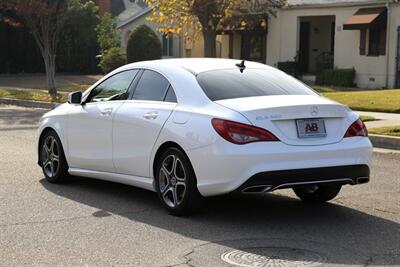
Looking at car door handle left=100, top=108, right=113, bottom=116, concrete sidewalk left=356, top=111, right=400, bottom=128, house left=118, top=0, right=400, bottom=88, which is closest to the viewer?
car door handle left=100, top=108, right=113, bottom=116

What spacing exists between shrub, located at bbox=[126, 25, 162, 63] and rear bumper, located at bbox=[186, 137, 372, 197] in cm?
2795

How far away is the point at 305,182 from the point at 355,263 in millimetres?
1182

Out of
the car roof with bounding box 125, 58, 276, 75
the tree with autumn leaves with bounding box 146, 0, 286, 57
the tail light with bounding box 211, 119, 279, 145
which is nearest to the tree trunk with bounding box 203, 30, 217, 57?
the tree with autumn leaves with bounding box 146, 0, 286, 57

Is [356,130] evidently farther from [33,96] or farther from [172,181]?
[33,96]

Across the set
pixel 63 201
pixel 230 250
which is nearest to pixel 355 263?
pixel 230 250

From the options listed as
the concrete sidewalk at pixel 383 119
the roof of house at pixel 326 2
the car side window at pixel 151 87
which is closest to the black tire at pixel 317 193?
the car side window at pixel 151 87

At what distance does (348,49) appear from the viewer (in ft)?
94.3

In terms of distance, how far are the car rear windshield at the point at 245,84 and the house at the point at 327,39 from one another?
19303mm

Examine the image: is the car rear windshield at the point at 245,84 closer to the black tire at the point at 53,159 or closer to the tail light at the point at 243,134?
the tail light at the point at 243,134

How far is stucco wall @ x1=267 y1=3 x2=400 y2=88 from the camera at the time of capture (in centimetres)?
2742

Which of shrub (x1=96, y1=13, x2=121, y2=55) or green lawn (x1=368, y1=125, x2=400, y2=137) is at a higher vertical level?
shrub (x1=96, y1=13, x2=121, y2=55)

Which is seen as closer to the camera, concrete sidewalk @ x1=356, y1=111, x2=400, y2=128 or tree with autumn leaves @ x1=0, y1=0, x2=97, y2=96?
concrete sidewalk @ x1=356, y1=111, x2=400, y2=128

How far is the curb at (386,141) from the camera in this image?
39.6ft

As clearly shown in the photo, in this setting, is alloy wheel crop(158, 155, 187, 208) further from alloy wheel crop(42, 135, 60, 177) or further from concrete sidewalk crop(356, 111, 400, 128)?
concrete sidewalk crop(356, 111, 400, 128)
